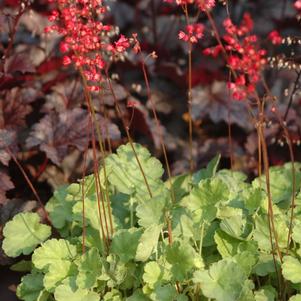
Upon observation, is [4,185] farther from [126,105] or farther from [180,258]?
[126,105]

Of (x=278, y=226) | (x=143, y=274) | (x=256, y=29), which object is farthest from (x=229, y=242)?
(x=256, y=29)

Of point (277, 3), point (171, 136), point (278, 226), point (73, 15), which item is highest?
point (73, 15)

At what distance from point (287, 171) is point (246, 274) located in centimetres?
64

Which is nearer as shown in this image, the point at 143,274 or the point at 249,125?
the point at 143,274

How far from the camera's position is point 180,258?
6.86ft

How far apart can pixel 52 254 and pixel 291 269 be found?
2.40 ft

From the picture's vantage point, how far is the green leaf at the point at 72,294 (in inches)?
83.0

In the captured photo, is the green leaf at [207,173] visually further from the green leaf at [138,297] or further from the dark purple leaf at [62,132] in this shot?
the green leaf at [138,297]

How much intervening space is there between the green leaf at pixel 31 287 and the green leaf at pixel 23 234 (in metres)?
0.09

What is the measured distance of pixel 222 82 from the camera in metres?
3.59

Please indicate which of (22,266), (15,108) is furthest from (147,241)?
(15,108)

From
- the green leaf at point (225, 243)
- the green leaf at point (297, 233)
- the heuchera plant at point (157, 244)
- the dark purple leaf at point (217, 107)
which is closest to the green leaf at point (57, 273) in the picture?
the heuchera plant at point (157, 244)

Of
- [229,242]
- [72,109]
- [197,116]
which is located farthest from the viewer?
[197,116]

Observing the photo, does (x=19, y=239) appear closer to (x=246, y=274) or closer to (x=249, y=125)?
(x=246, y=274)
